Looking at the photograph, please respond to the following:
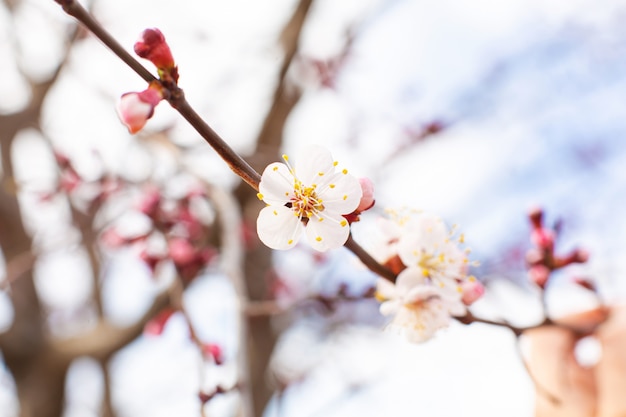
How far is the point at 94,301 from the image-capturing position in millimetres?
2932

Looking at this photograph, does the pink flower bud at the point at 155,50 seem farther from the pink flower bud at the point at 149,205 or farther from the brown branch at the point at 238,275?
the pink flower bud at the point at 149,205

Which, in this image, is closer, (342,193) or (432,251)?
(342,193)

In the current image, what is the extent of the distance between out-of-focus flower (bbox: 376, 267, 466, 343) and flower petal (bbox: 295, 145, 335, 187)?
8.2 inches

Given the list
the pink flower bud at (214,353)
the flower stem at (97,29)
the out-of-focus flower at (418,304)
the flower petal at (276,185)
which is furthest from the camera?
the pink flower bud at (214,353)

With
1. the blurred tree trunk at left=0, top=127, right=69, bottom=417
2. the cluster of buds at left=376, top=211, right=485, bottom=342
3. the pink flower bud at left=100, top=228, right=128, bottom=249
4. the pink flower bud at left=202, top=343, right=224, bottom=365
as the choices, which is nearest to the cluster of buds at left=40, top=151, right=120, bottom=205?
the pink flower bud at left=100, top=228, right=128, bottom=249

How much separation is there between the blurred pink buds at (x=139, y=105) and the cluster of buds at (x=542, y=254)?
763 mm

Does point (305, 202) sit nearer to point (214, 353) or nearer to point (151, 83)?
point (151, 83)

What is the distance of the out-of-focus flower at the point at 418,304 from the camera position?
805 millimetres

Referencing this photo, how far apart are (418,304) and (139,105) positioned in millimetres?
515

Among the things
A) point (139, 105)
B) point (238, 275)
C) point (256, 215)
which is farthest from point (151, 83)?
point (256, 215)

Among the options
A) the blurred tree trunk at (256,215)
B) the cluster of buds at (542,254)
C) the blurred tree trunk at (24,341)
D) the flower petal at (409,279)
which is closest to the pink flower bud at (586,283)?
the cluster of buds at (542,254)

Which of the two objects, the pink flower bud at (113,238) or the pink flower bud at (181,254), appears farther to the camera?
the pink flower bud at (113,238)

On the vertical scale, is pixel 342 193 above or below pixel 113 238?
above

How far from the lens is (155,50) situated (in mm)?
599
